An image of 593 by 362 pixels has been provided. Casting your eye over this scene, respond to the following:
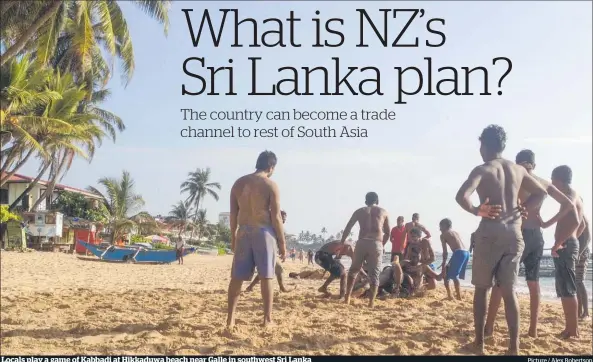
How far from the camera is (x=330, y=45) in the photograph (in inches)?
262

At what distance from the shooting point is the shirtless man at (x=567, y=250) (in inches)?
180

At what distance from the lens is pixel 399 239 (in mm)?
8812

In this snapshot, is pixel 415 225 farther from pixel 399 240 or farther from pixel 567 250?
pixel 567 250

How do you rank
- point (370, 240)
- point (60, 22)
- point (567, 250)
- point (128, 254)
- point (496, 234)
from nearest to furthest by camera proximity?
point (496, 234)
point (567, 250)
point (370, 240)
point (60, 22)
point (128, 254)

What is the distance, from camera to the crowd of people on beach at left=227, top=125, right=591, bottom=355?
373 centimetres

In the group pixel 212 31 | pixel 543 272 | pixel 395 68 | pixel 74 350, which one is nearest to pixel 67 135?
pixel 212 31

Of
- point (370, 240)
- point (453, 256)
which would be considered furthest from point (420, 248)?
point (370, 240)

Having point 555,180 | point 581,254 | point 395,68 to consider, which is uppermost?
point 395,68

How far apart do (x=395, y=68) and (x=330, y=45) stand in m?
0.95

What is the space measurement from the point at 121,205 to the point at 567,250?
26.5 metres

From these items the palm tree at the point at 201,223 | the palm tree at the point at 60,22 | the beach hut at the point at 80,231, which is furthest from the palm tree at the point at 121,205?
the palm tree at the point at 201,223

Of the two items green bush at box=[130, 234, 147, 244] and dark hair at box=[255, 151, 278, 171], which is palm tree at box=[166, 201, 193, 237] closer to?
green bush at box=[130, 234, 147, 244]

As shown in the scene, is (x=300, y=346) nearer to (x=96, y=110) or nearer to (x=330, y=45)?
(x=330, y=45)

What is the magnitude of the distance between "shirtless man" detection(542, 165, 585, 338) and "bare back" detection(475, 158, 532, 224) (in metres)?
1.03
